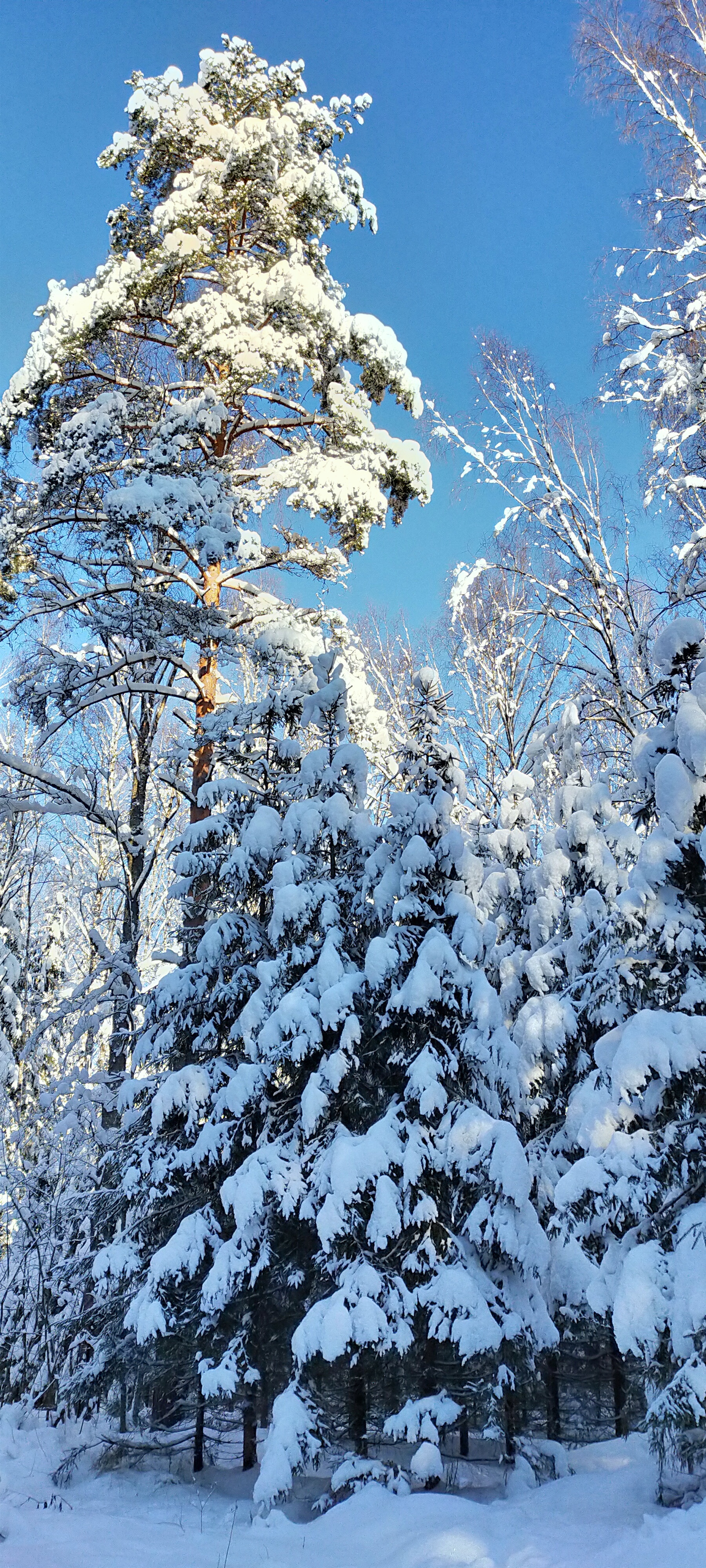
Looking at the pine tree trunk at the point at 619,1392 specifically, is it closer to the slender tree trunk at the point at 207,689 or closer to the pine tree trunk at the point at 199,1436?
the pine tree trunk at the point at 199,1436

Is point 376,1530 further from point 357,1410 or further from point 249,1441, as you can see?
point 249,1441

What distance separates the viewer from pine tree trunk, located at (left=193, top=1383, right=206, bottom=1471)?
307 inches

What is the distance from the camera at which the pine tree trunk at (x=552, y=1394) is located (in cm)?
816

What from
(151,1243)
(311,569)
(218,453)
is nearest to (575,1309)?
(151,1243)

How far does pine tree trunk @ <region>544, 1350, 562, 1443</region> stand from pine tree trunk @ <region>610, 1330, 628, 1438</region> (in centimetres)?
61

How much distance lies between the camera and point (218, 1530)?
633 centimetres

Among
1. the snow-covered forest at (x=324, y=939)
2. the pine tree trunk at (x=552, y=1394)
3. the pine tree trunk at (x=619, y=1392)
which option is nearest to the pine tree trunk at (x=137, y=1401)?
the snow-covered forest at (x=324, y=939)

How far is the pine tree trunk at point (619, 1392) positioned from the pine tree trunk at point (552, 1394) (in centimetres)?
61

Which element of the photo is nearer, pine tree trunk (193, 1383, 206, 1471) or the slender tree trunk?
pine tree trunk (193, 1383, 206, 1471)

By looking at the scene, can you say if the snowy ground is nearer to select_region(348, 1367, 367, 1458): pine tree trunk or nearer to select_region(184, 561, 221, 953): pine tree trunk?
select_region(348, 1367, 367, 1458): pine tree trunk

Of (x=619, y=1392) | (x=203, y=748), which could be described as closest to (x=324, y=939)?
(x=203, y=748)

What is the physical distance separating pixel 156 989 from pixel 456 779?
361cm

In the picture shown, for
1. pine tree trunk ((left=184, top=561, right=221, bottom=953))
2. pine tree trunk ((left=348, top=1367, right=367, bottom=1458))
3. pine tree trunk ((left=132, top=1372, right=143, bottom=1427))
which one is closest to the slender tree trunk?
pine tree trunk ((left=184, top=561, right=221, bottom=953))

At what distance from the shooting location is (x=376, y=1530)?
580 centimetres
